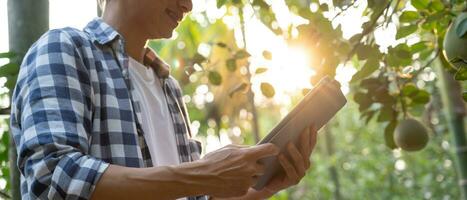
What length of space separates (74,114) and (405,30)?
82 centimetres

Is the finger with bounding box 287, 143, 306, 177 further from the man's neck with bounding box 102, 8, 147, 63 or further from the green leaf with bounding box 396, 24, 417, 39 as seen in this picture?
the green leaf with bounding box 396, 24, 417, 39

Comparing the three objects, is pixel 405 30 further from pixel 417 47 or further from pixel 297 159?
pixel 297 159

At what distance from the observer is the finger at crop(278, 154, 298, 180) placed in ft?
3.42

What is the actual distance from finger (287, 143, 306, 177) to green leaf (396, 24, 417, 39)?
496 millimetres

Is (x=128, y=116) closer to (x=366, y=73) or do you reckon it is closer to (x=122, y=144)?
(x=122, y=144)

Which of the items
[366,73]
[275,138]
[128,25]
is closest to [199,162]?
[275,138]

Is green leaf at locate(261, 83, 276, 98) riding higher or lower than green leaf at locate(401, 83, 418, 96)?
lower

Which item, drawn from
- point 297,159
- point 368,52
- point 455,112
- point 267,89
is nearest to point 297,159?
point 297,159

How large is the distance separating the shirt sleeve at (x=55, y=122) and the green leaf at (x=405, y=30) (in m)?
0.75

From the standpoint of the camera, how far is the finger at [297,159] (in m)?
1.03

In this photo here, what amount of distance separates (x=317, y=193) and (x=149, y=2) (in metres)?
6.81

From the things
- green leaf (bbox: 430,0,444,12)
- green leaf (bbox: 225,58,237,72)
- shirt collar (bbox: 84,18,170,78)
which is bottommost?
green leaf (bbox: 225,58,237,72)

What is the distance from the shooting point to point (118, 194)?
2.71ft

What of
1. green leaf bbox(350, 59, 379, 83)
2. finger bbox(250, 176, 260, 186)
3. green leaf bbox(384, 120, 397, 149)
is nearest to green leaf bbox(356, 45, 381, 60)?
green leaf bbox(350, 59, 379, 83)
